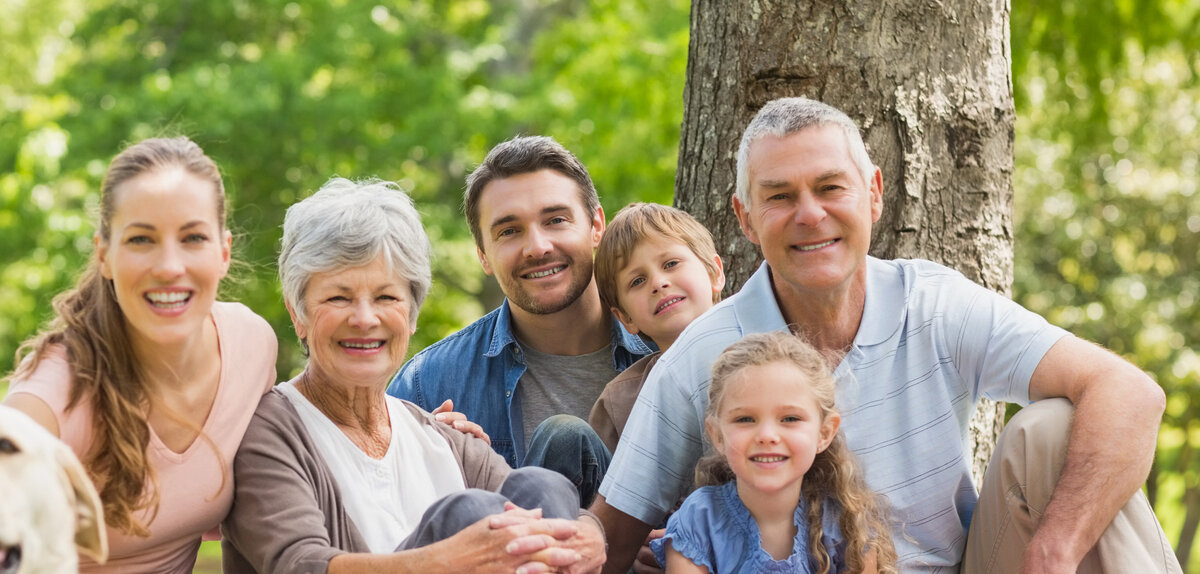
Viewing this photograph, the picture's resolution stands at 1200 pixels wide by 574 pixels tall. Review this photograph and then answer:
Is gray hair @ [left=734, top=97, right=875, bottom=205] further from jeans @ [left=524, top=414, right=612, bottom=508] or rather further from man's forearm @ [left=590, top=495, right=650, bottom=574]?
man's forearm @ [left=590, top=495, right=650, bottom=574]

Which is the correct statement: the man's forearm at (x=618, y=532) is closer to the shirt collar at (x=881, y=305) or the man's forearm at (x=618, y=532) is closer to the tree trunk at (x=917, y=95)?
the shirt collar at (x=881, y=305)

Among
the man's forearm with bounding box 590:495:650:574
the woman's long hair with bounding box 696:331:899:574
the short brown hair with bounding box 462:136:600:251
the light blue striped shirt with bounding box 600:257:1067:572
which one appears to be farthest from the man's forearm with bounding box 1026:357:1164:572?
the short brown hair with bounding box 462:136:600:251

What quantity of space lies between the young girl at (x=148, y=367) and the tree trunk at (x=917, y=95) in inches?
82.4

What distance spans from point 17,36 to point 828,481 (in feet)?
65.9

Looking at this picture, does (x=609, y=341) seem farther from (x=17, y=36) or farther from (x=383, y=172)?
(x=17, y=36)

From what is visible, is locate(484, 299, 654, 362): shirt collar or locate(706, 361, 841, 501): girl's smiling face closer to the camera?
locate(706, 361, 841, 501): girl's smiling face

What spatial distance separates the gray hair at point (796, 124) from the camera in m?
3.25

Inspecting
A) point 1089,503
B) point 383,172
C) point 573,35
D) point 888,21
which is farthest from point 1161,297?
point 1089,503

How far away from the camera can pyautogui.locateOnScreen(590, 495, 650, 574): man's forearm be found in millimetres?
3182

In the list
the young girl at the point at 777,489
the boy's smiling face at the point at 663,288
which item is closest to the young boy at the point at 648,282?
the boy's smiling face at the point at 663,288

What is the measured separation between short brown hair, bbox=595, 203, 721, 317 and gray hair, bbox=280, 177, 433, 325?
875 millimetres

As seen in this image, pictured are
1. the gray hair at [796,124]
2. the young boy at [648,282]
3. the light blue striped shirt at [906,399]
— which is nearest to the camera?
the light blue striped shirt at [906,399]

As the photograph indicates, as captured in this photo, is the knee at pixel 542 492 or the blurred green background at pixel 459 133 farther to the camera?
the blurred green background at pixel 459 133

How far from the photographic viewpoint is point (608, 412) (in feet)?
12.0
